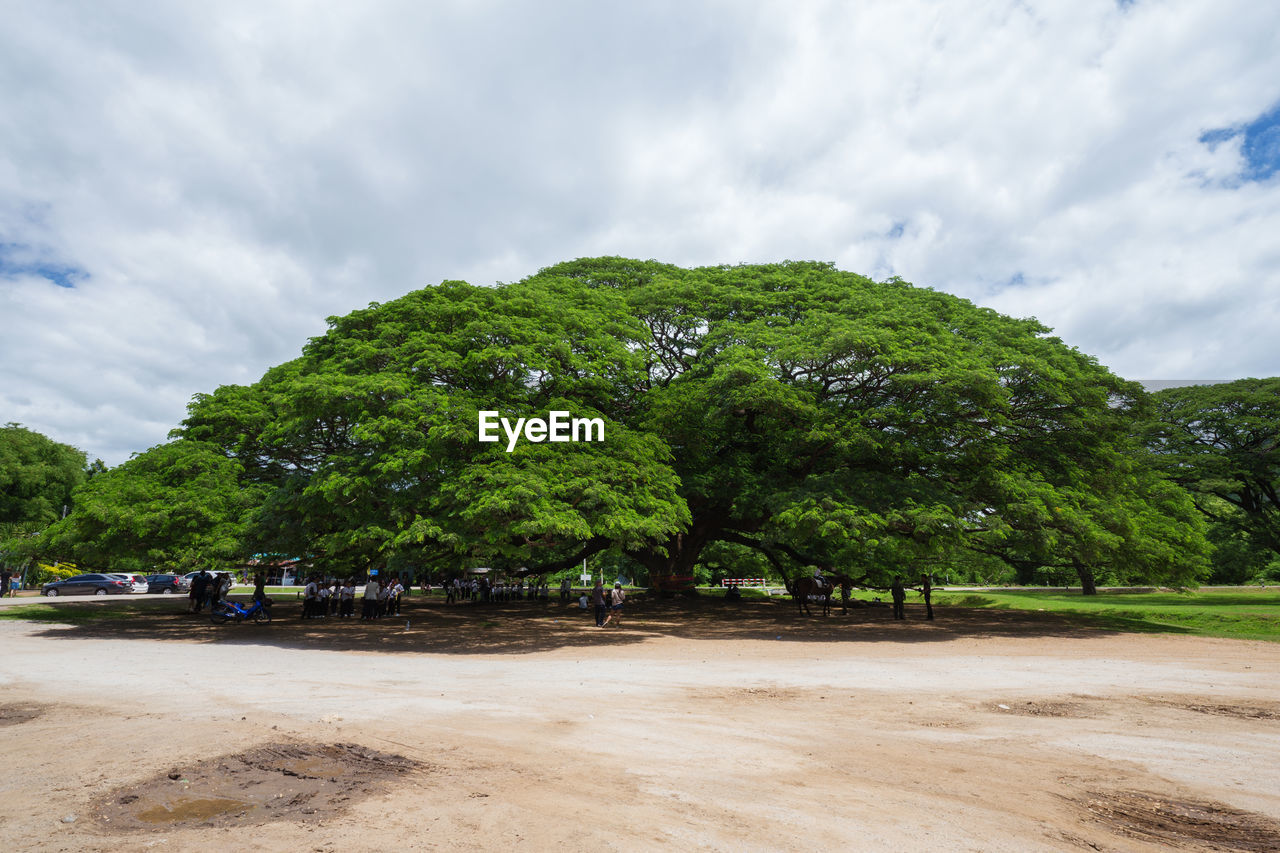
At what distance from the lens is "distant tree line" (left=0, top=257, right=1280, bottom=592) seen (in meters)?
17.6

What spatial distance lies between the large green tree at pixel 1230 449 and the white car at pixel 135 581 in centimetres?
6304

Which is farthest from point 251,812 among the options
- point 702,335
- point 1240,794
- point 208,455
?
point 702,335

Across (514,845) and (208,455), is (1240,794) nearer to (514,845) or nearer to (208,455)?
(514,845)

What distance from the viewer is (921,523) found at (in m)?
18.4

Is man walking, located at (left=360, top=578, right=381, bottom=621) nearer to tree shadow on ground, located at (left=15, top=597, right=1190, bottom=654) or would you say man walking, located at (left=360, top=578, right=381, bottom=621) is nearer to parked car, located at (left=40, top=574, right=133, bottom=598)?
tree shadow on ground, located at (left=15, top=597, right=1190, bottom=654)

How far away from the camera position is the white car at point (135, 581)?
44881 mm

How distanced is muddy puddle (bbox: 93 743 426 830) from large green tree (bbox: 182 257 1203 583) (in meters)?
8.94

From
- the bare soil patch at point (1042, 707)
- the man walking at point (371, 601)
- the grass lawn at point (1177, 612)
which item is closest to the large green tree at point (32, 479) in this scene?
the man walking at point (371, 601)

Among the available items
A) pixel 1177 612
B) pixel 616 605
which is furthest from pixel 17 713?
pixel 1177 612

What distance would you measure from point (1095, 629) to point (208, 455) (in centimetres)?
2829

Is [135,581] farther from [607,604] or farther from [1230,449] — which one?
[1230,449]

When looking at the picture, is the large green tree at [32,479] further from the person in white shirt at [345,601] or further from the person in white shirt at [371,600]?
the person in white shirt at [371,600]

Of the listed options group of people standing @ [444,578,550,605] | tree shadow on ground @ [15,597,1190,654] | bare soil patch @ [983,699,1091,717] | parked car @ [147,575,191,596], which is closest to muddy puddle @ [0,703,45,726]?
tree shadow on ground @ [15,597,1190,654]

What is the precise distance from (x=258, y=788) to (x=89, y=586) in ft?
161
